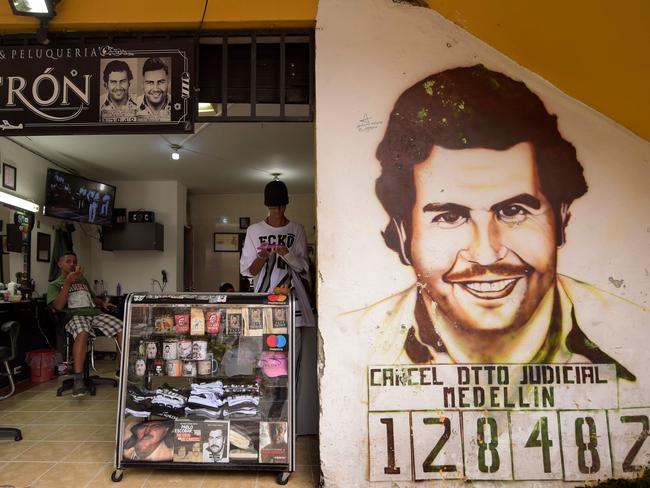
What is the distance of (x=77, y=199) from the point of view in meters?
6.69

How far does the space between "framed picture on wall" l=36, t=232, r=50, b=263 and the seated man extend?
4.88ft

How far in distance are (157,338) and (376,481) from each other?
1.46 meters

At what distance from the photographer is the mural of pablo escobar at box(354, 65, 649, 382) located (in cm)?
255

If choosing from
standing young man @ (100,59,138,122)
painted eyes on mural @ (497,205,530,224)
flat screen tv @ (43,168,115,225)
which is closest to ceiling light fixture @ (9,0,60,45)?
standing young man @ (100,59,138,122)

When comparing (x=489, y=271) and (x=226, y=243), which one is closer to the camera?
(x=489, y=271)

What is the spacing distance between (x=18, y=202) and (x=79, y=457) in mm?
3868

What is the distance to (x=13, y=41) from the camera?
2.82m

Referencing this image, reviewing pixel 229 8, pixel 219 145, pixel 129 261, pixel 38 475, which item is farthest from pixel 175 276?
pixel 229 8

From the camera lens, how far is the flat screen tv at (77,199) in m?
6.26

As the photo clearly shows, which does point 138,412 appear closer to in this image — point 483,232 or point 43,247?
point 483,232

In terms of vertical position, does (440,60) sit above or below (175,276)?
above

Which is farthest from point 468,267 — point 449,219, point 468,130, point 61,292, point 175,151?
point 175,151

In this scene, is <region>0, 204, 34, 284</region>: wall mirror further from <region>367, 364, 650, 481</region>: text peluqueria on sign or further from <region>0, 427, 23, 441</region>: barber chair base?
<region>367, 364, 650, 481</region>: text peluqueria on sign

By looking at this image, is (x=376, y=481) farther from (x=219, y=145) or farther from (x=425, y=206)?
(x=219, y=145)
